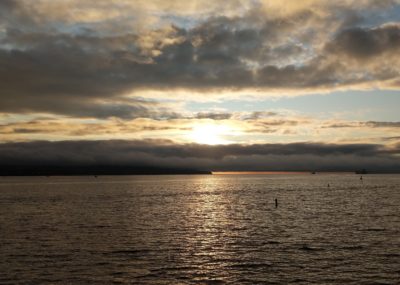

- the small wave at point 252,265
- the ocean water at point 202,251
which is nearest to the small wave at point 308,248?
the ocean water at point 202,251

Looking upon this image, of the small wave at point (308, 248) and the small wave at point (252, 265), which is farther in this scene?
the small wave at point (308, 248)

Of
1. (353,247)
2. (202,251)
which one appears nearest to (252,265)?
(202,251)

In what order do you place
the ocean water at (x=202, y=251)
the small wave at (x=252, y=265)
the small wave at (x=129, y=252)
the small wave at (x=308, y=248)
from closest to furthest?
the ocean water at (x=202, y=251) < the small wave at (x=252, y=265) < the small wave at (x=129, y=252) < the small wave at (x=308, y=248)

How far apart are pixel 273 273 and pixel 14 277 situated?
78.7ft

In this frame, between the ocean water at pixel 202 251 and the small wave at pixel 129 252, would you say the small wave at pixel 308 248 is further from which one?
the small wave at pixel 129 252

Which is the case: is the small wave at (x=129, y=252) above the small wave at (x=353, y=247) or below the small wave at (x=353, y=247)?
above

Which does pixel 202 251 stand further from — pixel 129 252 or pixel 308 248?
pixel 308 248

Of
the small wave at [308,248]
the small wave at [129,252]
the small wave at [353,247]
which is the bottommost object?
the small wave at [353,247]

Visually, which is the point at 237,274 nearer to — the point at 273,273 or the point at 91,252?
the point at 273,273

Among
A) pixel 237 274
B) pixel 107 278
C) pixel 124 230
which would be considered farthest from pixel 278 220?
pixel 107 278

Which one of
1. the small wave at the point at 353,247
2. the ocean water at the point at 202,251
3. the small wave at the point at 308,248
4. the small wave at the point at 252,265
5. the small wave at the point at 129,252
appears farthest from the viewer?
the small wave at the point at 353,247

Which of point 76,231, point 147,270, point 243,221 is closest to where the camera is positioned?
point 147,270

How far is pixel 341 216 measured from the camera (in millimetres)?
86188

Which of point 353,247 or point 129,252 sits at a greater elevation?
point 129,252
